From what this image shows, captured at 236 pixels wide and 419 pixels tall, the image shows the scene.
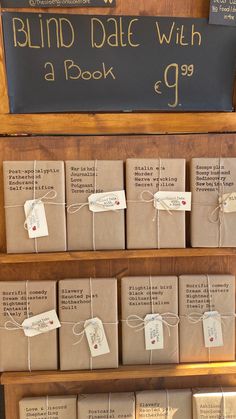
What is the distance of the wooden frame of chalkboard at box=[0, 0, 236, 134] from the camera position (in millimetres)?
1282

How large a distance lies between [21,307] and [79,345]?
0.72 feet

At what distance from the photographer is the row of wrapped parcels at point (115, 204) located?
1.25 meters

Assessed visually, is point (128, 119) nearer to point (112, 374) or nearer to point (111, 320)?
point (111, 320)

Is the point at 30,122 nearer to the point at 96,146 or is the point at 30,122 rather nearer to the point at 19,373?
the point at 96,146

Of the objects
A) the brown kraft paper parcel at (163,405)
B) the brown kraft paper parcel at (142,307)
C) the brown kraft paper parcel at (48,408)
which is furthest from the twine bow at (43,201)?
the brown kraft paper parcel at (163,405)

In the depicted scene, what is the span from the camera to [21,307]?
130 cm

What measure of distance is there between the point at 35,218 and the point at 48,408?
633mm

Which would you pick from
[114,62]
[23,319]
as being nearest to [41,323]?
[23,319]

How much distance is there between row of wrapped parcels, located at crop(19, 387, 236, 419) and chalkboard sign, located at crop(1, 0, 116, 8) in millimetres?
1253

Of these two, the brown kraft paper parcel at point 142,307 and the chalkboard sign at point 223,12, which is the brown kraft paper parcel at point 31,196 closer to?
the brown kraft paper parcel at point 142,307

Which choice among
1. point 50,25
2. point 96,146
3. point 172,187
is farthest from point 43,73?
point 172,187

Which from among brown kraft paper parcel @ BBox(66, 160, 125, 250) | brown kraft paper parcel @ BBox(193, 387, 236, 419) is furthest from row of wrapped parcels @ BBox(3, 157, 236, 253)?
brown kraft paper parcel @ BBox(193, 387, 236, 419)

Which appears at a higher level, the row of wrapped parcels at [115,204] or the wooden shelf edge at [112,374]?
the row of wrapped parcels at [115,204]

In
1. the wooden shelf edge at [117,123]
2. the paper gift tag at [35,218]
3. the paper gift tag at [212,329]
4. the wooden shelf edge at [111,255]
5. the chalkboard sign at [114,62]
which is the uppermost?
the chalkboard sign at [114,62]
